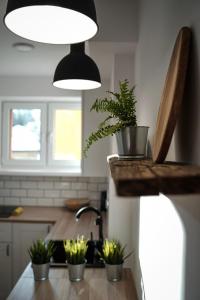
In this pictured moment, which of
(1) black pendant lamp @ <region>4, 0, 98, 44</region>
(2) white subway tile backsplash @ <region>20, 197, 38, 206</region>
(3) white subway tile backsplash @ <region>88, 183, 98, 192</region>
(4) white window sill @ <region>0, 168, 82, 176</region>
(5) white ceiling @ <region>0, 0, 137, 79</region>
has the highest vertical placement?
(5) white ceiling @ <region>0, 0, 137, 79</region>

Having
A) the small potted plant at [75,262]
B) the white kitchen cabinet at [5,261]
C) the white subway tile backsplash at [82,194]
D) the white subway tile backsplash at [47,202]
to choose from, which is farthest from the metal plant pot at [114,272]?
the white subway tile backsplash at [47,202]

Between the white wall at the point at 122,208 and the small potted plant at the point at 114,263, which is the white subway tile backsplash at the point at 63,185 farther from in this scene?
the small potted plant at the point at 114,263

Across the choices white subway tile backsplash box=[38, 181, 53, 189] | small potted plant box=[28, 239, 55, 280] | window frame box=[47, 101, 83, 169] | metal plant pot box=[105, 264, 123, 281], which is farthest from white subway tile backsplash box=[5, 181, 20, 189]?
metal plant pot box=[105, 264, 123, 281]

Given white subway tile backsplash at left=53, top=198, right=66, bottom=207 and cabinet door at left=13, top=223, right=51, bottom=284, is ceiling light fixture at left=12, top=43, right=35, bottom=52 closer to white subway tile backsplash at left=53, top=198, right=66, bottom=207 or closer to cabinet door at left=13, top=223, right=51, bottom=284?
cabinet door at left=13, top=223, right=51, bottom=284

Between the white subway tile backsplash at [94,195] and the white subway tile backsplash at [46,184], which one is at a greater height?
the white subway tile backsplash at [46,184]

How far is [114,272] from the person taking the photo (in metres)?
1.59

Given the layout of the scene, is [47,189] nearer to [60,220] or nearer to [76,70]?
[60,220]

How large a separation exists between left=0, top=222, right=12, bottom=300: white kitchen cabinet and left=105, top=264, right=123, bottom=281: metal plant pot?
1559mm

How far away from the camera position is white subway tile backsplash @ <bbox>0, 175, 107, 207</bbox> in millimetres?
3229

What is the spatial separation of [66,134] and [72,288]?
2138 millimetres

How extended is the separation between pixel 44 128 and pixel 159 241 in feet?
8.69

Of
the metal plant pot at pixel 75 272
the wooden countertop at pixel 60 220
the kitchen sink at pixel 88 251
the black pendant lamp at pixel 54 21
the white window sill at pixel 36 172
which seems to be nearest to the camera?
the black pendant lamp at pixel 54 21

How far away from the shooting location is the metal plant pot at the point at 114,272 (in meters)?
1.59

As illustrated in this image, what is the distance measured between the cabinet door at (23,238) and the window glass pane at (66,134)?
3.00ft
